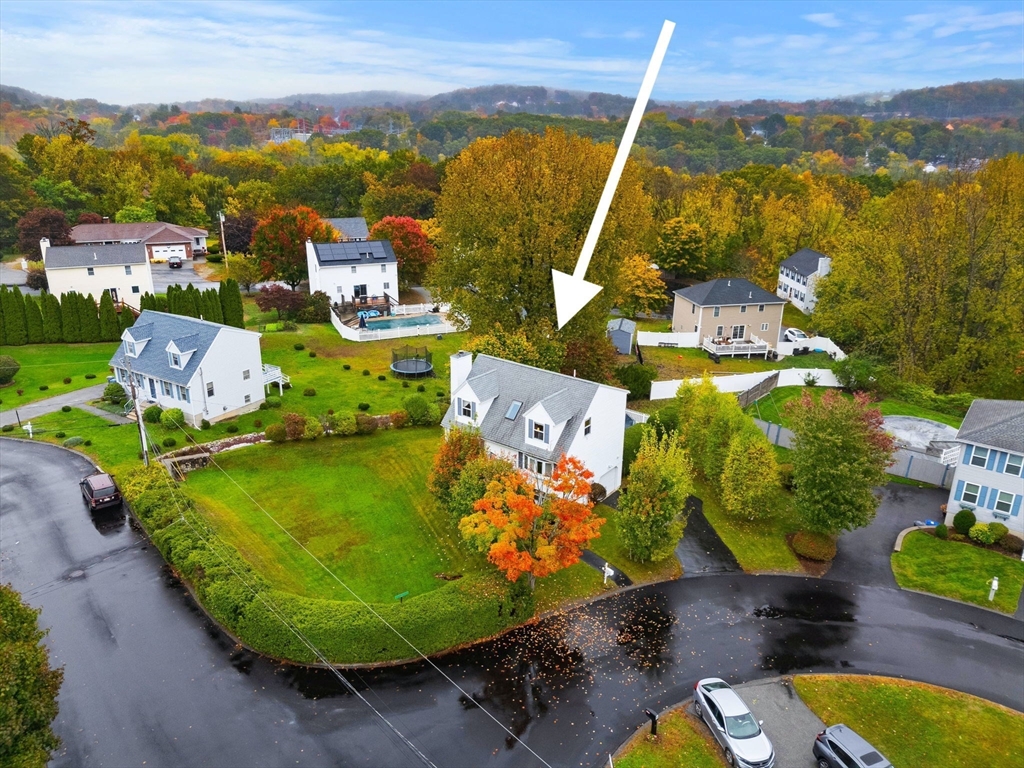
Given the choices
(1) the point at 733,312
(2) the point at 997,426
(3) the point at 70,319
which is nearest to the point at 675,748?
(2) the point at 997,426

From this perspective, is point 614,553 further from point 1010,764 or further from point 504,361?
point 1010,764

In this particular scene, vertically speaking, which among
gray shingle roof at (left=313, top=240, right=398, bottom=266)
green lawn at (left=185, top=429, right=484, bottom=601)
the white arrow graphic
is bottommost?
green lawn at (left=185, top=429, right=484, bottom=601)

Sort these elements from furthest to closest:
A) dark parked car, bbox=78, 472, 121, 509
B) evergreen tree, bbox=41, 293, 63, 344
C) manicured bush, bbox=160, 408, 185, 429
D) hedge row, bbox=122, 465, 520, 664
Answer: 1. evergreen tree, bbox=41, 293, 63, 344
2. manicured bush, bbox=160, 408, 185, 429
3. dark parked car, bbox=78, 472, 121, 509
4. hedge row, bbox=122, 465, 520, 664

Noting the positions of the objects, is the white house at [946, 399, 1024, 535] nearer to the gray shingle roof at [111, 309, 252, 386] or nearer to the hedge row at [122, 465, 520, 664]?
the hedge row at [122, 465, 520, 664]

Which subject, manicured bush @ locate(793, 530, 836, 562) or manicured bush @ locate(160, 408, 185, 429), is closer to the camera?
manicured bush @ locate(793, 530, 836, 562)

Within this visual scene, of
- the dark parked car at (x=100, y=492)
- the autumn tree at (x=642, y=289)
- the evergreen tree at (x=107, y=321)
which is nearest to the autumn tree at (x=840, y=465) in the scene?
→ the autumn tree at (x=642, y=289)

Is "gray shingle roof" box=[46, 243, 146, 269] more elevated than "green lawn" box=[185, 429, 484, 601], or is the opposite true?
"gray shingle roof" box=[46, 243, 146, 269]

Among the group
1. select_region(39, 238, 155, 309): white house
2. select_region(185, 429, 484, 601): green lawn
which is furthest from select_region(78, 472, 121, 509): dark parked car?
select_region(39, 238, 155, 309): white house

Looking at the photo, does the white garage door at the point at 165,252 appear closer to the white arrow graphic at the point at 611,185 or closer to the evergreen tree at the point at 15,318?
the evergreen tree at the point at 15,318
